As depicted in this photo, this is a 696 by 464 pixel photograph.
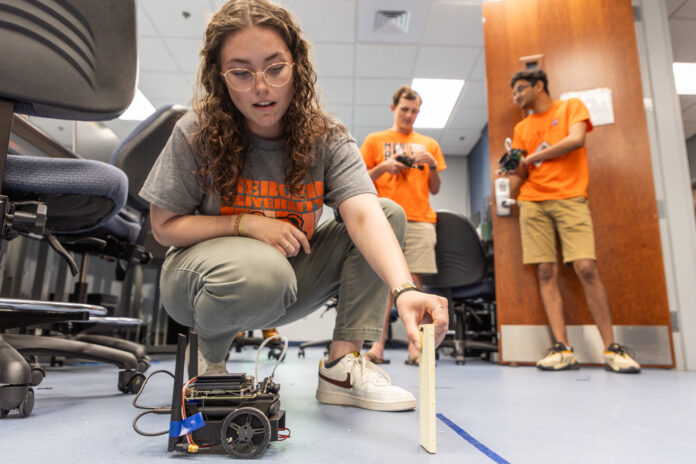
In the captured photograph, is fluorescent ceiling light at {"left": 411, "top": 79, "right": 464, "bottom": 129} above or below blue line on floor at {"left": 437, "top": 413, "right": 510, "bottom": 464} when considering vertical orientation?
above

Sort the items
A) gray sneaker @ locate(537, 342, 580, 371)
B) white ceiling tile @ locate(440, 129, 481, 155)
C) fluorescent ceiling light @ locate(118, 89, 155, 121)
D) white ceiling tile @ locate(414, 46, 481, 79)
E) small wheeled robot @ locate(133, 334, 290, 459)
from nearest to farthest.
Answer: small wheeled robot @ locate(133, 334, 290, 459)
gray sneaker @ locate(537, 342, 580, 371)
white ceiling tile @ locate(414, 46, 481, 79)
fluorescent ceiling light @ locate(118, 89, 155, 121)
white ceiling tile @ locate(440, 129, 481, 155)

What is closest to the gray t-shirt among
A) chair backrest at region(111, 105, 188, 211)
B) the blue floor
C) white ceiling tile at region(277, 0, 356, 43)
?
the blue floor

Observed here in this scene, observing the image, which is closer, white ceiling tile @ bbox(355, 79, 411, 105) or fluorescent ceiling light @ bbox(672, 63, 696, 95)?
fluorescent ceiling light @ bbox(672, 63, 696, 95)

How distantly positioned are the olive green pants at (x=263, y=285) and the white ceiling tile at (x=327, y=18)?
2651 millimetres

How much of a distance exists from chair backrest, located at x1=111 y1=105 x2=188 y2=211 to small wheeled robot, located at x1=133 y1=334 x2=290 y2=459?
1.17 metres

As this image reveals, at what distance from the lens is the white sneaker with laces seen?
2.96 feet

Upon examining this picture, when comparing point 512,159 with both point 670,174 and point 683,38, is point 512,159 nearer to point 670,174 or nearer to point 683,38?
point 670,174

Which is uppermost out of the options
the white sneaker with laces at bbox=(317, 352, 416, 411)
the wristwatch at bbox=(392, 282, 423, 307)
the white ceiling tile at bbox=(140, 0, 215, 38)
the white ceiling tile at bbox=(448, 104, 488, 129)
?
the white ceiling tile at bbox=(140, 0, 215, 38)

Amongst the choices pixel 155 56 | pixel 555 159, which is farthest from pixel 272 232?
pixel 155 56

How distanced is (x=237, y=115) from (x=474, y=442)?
73 centimetres

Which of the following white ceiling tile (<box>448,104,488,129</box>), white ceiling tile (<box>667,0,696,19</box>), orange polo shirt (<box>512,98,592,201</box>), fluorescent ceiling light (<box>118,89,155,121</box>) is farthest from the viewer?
white ceiling tile (<box>448,104,488,129</box>)

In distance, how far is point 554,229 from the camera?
2.23 meters

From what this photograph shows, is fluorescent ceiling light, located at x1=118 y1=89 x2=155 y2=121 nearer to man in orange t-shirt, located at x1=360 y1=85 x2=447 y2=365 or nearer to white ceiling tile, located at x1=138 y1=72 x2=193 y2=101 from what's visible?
white ceiling tile, located at x1=138 y1=72 x2=193 y2=101

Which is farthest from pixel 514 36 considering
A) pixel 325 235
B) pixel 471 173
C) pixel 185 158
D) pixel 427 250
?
pixel 471 173
